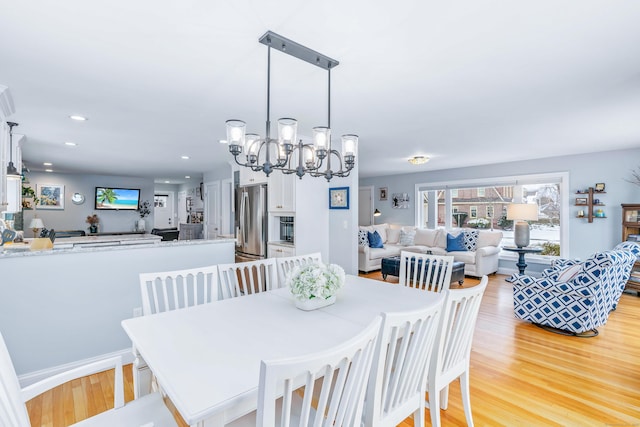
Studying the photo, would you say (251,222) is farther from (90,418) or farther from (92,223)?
(92,223)

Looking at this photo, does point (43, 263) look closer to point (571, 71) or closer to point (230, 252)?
point (230, 252)

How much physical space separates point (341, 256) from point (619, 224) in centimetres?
464

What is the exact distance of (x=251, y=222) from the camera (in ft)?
16.5

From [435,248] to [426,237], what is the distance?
1.35 feet

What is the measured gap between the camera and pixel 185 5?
155 cm

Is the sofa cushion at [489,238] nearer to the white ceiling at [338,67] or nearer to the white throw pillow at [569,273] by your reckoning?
the white ceiling at [338,67]

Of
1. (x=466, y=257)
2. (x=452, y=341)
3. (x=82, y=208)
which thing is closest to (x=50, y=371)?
(x=452, y=341)

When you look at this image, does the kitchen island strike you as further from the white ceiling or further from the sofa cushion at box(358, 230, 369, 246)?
the sofa cushion at box(358, 230, 369, 246)

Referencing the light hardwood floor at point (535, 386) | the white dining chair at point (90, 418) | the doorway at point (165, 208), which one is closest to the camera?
the white dining chair at point (90, 418)

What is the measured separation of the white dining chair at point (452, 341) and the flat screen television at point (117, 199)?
9.17 m

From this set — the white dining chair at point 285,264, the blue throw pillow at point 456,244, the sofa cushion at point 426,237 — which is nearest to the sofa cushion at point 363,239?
the sofa cushion at point 426,237

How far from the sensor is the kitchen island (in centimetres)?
238

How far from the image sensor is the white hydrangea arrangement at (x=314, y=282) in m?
1.88

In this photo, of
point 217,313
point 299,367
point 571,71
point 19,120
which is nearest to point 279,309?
point 217,313
